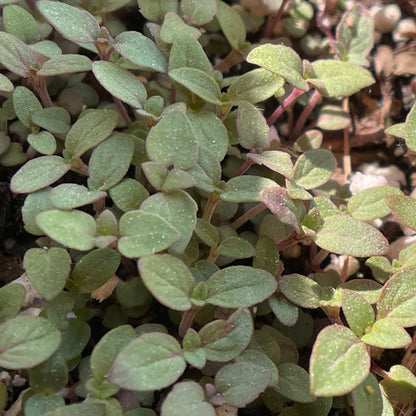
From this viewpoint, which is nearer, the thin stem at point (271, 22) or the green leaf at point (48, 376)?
the green leaf at point (48, 376)

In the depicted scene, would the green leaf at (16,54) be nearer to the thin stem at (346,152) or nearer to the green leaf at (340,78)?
the green leaf at (340,78)

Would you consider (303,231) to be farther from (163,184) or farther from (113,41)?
(113,41)

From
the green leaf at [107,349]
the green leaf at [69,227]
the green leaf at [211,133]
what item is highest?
the green leaf at [211,133]

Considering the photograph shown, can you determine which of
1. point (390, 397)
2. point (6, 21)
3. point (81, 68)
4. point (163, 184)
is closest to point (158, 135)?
point (163, 184)

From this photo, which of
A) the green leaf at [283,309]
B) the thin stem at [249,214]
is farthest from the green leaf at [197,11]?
the green leaf at [283,309]

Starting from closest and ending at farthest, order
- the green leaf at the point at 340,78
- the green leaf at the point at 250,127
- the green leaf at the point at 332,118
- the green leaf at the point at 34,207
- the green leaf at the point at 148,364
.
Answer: the green leaf at the point at 148,364, the green leaf at the point at 34,207, the green leaf at the point at 250,127, the green leaf at the point at 340,78, the green leaf at the point at 332,118

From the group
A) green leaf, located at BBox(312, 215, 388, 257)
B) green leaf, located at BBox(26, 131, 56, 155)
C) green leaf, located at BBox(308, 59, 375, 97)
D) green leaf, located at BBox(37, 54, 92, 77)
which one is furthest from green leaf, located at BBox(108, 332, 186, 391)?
green leaf, located at BBox(308, 59, 375, 97)

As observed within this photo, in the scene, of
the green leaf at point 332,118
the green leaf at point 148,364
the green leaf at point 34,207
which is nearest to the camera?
the green leaf at point 148,364

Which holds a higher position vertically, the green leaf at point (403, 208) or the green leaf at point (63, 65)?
the green leaf at point (63, 65)
